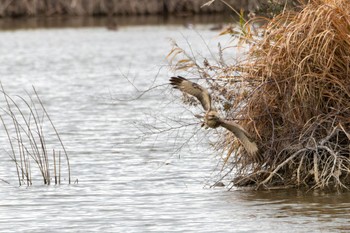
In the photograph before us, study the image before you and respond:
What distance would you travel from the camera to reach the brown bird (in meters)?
10.1

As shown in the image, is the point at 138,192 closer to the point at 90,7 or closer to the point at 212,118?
the point at 212,118

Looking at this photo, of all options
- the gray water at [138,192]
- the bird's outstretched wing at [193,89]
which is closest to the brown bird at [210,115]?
the bird's outstretched wing at [193,89]

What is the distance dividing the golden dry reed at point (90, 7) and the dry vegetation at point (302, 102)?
1420 inches

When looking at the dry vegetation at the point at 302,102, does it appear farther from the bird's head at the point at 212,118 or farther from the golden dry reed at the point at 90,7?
the golden dry reed at the point at 90,7

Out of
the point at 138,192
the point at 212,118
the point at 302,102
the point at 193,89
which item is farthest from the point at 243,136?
the point at 138,192

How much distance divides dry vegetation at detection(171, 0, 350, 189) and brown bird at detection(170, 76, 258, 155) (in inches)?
10.9

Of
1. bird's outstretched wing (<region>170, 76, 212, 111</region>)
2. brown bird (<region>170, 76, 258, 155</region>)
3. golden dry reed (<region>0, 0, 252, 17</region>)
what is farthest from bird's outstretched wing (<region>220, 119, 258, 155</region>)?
golden dry reed (<region>0, 0, 252, 17</region>)

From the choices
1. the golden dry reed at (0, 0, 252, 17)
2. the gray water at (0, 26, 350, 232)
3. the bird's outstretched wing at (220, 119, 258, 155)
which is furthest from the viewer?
the golden dry reed at (0, 0, 252, 17)

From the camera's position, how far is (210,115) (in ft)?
32.9

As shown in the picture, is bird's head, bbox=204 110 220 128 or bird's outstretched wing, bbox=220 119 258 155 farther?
bird's outstretched wing, bbox=220 119 258 155

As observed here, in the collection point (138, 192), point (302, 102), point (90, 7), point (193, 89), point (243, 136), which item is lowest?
point (90, 7)

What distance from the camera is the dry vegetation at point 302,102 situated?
34.8 feet

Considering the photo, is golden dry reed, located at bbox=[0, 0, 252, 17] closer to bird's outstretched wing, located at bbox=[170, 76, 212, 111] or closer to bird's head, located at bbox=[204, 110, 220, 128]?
bird's outstretched wing, located at bbox=[170, 76, 212, 111]

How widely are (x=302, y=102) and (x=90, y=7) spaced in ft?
122
